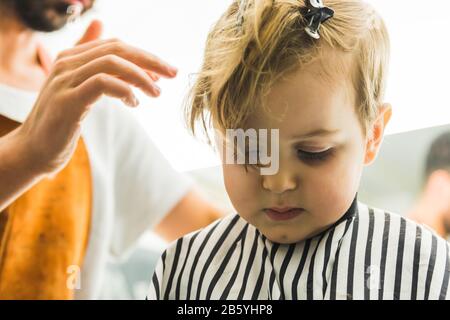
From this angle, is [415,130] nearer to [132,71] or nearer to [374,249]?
[374,249]

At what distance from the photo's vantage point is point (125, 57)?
123 centimetres

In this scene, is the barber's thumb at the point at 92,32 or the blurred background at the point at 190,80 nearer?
the blurred background at the point at 190,80

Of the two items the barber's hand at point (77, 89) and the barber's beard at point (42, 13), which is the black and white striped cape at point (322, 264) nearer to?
the barber's hand at point (77, 89)

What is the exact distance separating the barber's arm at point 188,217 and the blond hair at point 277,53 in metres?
0.23

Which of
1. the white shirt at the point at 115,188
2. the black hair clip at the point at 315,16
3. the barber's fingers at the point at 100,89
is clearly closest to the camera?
the black hair clip at the point at 315,16

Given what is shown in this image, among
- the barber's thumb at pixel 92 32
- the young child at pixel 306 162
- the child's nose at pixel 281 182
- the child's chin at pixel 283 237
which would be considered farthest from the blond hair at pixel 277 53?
the barber's thumb at pixel 92 32

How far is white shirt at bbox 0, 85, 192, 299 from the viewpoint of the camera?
1.29m

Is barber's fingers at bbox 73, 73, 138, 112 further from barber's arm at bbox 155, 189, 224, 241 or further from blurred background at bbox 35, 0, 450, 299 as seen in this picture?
barber's arm at bbox 155, 189, 224, 241

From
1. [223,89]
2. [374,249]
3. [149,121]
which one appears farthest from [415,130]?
[149,121]

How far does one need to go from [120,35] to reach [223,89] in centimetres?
36

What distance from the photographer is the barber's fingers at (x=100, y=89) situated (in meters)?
1.18

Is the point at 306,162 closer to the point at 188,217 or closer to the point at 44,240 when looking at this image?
the point at 188,217

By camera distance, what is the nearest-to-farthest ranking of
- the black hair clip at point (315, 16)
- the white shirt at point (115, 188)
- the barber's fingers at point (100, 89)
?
the black hair clip at point (315, 16), the barber's fingers at point (100, 89), the white shirt at point (115, 188)

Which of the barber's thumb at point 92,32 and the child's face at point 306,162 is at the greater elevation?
the barber's thumb at point 92,32
